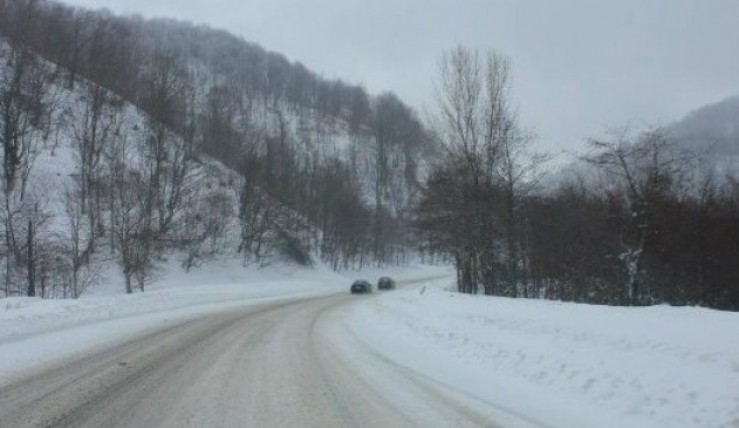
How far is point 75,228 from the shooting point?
165ft

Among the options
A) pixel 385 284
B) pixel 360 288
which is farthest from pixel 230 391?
pixel 385 284

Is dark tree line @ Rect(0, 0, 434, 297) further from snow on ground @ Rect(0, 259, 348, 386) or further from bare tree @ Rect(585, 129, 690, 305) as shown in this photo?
bare tree @ Rect(585, 129, 690, 305)

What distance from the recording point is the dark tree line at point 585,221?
26203 mm

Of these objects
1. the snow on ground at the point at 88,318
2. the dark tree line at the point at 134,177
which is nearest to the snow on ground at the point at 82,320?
the snow on ground at the point at 88,318

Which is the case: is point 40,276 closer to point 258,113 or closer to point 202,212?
point 202,212

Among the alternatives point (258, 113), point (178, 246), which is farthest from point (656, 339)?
point (258, 113)

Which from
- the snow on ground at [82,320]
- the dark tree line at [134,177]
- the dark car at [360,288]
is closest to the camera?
the snow on ground at [82,320]

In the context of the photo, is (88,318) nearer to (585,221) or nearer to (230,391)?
(230,391)

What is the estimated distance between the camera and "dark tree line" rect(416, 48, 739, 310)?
2620 cm

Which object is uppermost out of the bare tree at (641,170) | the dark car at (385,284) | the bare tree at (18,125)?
the bare tree at (18,125)

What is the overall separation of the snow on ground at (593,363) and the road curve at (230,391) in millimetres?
999

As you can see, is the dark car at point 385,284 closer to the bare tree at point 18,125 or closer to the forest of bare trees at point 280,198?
the forest of bare trees at point 280,198

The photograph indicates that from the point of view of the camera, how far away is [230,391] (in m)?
10.2

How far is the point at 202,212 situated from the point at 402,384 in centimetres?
5804
